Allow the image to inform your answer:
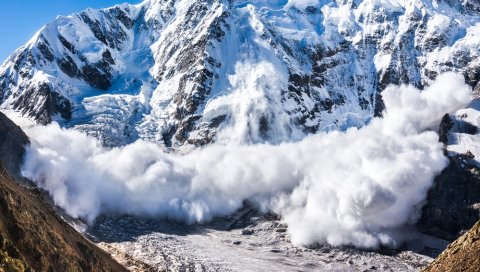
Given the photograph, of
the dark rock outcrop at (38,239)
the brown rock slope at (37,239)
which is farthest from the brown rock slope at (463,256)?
the dark rock outcrop at (38,239)

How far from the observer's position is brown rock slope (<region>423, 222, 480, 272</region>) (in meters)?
36.2

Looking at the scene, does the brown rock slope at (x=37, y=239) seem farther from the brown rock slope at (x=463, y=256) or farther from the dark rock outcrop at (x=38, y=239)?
the brown rock slope at (x=463, y=256)

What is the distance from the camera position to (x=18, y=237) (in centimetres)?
7769

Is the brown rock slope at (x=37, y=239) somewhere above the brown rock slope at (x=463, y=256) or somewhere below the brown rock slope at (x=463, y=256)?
above

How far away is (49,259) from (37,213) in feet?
39.8

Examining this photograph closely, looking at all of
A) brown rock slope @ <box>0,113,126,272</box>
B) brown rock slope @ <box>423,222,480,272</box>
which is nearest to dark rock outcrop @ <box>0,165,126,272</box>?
brown rock slope @ <box>0,113,126,272</box>

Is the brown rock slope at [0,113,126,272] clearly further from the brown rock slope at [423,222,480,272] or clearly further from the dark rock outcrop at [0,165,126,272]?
the brown rock slope at [423,222,480,272]

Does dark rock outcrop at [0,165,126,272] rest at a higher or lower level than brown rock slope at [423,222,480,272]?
higher

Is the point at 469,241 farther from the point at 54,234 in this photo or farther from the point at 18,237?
the point at 54,234

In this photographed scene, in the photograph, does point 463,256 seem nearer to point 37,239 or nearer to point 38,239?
point 37,239

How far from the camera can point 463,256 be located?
1454 inches

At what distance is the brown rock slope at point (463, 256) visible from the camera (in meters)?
36.2

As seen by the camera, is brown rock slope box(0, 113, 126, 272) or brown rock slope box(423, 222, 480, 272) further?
brown rock slope box(0, 113, 126, 272)

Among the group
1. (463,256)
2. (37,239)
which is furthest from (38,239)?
(463,256)
